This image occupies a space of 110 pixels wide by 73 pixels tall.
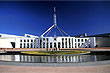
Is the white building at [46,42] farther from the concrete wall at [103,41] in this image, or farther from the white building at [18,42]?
the concrete wall at [103,41]

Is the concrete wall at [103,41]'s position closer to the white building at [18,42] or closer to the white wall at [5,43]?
the white building at [18,42]

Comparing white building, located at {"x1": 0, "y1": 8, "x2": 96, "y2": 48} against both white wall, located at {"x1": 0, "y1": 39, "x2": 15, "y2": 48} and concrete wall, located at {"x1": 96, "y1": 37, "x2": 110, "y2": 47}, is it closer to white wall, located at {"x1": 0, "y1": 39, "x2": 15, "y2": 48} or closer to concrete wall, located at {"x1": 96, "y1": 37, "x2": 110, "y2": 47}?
white wall, located at {"x1": 0, "y1": 39, "x2": 15, "y2": 48}

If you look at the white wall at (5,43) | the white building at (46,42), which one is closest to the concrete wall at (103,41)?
the white building at (46,42)

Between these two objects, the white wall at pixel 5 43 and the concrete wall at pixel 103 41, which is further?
the concrete wall at pixel 103 41

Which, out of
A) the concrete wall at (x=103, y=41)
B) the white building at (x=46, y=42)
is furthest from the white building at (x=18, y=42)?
the concrete wall at (x=103, y=41)

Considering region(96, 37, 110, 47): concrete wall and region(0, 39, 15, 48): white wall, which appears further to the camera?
region(96, 37, 110, 47): concrete wall

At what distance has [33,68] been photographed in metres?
6.20

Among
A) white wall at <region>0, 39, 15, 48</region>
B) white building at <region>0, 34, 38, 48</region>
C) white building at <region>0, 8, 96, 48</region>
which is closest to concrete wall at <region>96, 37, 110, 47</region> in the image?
white building at <region>0, 8, 96, 48</region>

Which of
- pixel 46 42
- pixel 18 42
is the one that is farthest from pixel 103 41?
pixel 18 42

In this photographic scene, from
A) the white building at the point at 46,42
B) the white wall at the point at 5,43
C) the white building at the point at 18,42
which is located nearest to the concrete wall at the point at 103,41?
the white building at the point at 46,42

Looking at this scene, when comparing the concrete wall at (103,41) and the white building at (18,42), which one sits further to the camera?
the concrete wall at (103,41)

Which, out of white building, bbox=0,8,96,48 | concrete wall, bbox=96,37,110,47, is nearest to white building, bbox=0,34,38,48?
white building, bbox=0,8,96,48

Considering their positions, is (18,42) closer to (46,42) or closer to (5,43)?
(5,43)

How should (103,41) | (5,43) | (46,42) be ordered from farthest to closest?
1. (103,41)
2. (5,43)
3. (46,42)
